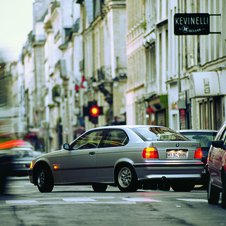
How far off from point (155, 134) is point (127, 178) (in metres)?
1.09

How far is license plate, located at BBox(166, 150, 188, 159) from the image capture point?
575 inches

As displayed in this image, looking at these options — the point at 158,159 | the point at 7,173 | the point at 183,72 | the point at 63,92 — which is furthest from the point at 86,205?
the point at 63,92

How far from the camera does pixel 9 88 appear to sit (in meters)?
16.9

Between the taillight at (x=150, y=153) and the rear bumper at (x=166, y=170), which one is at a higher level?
the taillight at (x=150, y=153)

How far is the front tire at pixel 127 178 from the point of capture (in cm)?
1462

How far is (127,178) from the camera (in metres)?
14.8

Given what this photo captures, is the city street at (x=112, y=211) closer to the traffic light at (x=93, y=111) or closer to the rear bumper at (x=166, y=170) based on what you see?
the rear bumper at (x=166, y=170)

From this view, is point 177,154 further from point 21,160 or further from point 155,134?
point 21,160

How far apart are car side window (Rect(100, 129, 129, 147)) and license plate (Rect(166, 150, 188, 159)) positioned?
975 millimetres

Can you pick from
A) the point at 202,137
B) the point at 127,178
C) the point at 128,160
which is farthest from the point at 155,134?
the point at 202,137

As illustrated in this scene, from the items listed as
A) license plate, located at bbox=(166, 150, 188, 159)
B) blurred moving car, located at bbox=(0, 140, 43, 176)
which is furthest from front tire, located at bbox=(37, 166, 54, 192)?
blurred moving car, located at bbox=(0, 140, 43, 176)

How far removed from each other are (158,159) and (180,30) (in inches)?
544

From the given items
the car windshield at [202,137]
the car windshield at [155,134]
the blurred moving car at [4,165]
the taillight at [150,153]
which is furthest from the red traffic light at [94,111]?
the taillight at [150,153]

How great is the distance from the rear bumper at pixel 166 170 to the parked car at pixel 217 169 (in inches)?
79.6
